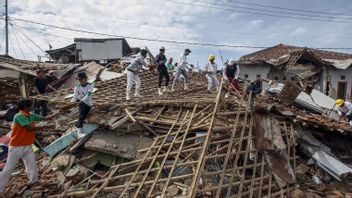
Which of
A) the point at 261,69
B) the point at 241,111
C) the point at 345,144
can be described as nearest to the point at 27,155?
the point at 241,111

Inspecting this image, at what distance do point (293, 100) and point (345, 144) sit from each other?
2387mm

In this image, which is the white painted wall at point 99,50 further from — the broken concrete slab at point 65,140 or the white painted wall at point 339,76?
the broken concrete slab at point 65,140

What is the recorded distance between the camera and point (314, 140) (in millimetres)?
7352

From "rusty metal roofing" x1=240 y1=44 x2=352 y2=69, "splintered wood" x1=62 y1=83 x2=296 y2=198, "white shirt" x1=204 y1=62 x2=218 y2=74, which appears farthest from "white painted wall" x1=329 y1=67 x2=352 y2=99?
"splintered wood" x1=62 y1=83 x2=296 y2=198

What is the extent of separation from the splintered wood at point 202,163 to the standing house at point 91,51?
1943cm

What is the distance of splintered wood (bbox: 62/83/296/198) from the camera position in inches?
215

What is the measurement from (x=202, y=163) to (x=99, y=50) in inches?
874

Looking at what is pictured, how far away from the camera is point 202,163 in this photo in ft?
16.5

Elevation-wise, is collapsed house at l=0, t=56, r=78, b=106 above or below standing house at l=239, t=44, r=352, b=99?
below

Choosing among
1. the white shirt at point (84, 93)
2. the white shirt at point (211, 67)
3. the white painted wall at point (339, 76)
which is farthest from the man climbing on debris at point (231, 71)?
the white painted wall at point (339, 76)

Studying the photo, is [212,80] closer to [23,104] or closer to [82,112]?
[82,112]

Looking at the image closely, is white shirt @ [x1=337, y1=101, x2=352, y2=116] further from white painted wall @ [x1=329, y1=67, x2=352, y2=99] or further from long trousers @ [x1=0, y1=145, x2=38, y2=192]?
white painted wall @ [x1=329, y1=67, x2=352, y2=99]

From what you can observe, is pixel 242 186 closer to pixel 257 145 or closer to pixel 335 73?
pixel 257 145

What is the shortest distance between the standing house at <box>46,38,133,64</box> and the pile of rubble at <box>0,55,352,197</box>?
17781 mm
